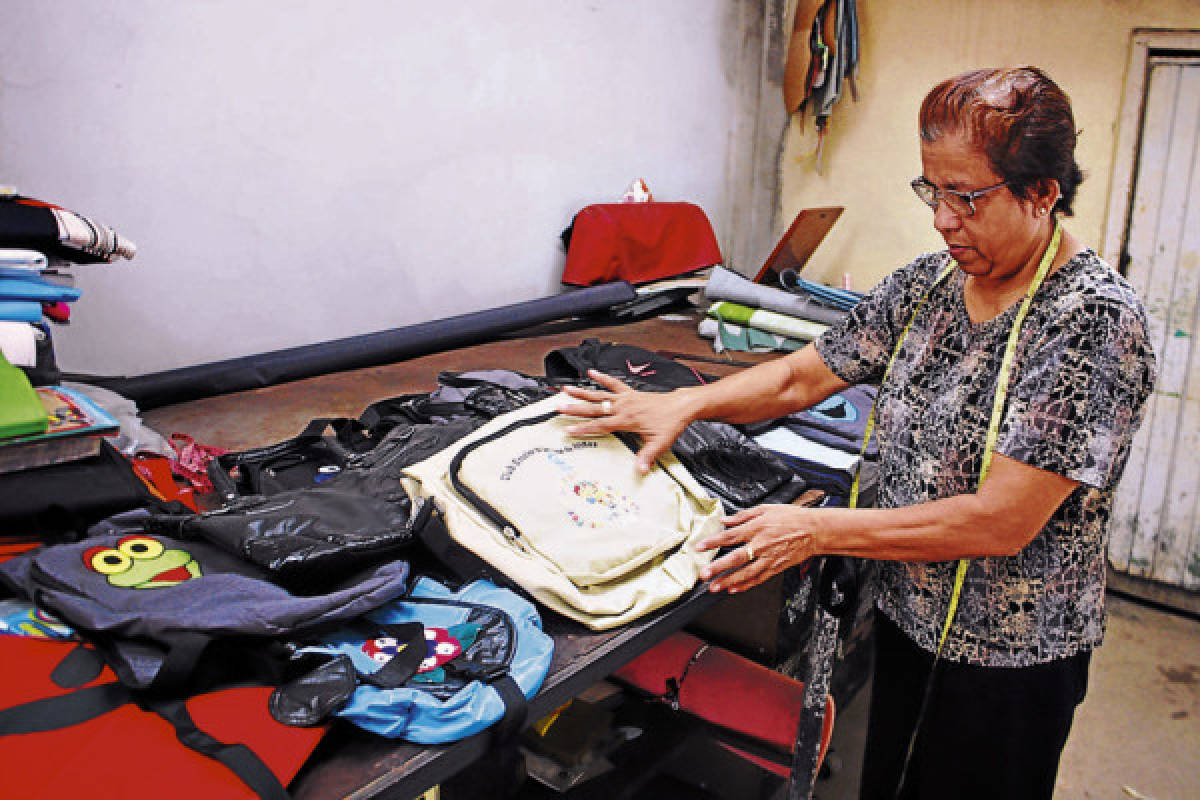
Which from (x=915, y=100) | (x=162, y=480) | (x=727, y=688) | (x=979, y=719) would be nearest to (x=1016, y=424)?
(x=979, y=719)

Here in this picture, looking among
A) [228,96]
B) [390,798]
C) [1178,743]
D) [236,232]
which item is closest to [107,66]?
[228,96]

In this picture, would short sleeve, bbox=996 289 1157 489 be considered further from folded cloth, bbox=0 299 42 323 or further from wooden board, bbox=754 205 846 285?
wooden board, bbox=754 205 846 285

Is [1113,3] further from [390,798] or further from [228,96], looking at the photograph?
→ [390,798]

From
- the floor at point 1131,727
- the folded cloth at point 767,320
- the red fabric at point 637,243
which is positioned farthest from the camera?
the red fabric at point 637,243

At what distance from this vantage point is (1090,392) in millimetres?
1370

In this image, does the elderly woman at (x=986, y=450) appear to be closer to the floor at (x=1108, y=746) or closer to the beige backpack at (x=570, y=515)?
the beige backpack at (x=570, y=515)

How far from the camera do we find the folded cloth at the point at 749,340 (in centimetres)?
323

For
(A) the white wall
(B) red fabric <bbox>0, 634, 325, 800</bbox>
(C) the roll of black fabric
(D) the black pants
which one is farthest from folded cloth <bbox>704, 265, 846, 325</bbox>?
(B) red fabric <bbox>0, 634, 325, 800</bbox>

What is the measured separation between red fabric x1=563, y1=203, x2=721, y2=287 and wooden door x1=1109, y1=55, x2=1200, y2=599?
5.85 feet

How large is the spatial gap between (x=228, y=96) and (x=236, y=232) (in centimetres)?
38

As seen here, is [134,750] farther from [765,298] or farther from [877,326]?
[765,298]

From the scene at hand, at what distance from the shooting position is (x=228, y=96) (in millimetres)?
2529

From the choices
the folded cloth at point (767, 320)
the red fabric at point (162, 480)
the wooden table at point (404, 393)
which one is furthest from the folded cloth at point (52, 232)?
the folded cloth at point (767, 320)

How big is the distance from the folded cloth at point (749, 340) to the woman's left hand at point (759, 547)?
1648 mm
